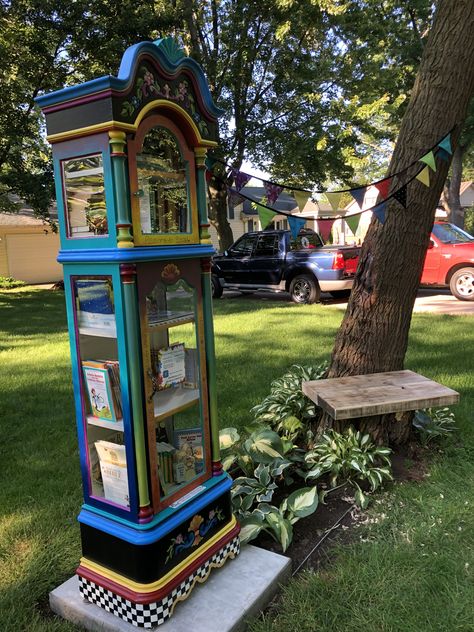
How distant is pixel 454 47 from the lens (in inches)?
128

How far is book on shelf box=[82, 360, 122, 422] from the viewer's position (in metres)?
2.25

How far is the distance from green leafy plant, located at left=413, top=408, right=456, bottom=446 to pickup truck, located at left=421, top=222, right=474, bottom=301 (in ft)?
22.1

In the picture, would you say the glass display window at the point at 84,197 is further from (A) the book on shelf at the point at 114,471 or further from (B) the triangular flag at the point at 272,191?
(B) the triangular flag at the point at 272,191

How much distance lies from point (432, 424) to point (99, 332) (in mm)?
2742

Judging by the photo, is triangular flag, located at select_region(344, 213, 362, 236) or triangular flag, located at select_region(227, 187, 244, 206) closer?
triangular flag, located at select_region(227, 187, 244, 206)

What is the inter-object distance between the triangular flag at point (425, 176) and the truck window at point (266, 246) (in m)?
8.41

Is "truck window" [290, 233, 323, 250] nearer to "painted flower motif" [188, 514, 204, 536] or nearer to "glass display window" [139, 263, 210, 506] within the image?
"glass display window" [139, 263, 210, 506]

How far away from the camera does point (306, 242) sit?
11531 millimetres

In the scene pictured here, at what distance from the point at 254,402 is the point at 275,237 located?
24.8 feet

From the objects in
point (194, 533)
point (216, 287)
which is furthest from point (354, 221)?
point (216, 287)

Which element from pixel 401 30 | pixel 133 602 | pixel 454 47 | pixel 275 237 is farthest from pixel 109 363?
pixel 401 30

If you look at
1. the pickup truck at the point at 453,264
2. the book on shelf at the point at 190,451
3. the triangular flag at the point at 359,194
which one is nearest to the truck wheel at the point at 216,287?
the pickup truck at the point at 453,264

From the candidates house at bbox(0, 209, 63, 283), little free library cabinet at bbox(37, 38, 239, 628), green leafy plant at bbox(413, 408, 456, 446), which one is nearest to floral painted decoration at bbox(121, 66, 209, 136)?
little free library cabinet at bbox(37, 38, 239, 628)

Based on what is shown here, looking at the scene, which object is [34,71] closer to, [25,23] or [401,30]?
[25,23]
